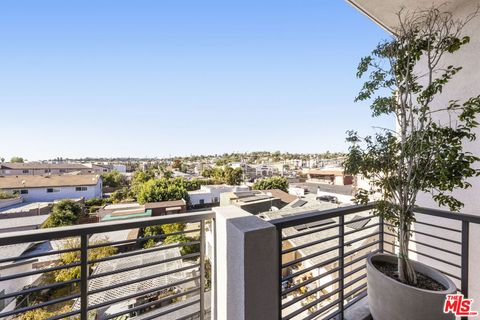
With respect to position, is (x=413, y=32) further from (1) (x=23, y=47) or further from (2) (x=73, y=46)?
(1) (x=23, y=47)

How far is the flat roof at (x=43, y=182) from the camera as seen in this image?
18.9m

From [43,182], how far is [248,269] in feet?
85.9

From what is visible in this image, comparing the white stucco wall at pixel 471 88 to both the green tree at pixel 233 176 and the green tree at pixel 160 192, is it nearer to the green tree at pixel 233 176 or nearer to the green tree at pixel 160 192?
the green tree at pixel 160 192

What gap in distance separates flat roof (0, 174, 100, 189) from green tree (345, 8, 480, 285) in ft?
85.2

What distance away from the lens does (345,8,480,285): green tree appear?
1.28m

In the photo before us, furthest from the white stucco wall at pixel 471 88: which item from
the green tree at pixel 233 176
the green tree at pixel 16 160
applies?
the green tree at pixel 16 160

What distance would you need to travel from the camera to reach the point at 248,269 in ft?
3.59

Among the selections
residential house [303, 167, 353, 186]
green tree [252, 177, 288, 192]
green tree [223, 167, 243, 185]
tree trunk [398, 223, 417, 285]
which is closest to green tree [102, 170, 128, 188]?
green tree [223, 167, 243, 185]

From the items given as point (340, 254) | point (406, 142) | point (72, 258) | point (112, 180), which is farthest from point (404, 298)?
point (112, 180)

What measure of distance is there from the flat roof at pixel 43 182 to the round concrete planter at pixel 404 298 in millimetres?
25953

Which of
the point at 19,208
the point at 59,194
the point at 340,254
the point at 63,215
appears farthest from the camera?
the point at 59,194

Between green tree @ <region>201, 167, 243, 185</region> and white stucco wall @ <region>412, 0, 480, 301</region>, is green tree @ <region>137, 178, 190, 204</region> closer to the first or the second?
green tree @ <region>201, 167, 243, 185</region>

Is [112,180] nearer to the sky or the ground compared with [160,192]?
nearer to the sky

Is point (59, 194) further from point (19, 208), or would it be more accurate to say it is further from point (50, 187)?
point (19, 208)
